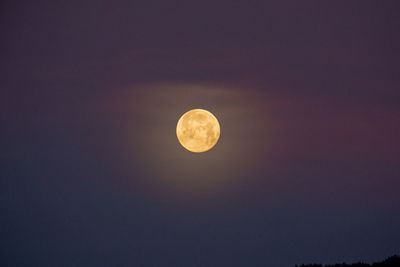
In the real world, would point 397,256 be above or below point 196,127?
below

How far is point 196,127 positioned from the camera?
100625 mm

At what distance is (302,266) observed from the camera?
51000 mm

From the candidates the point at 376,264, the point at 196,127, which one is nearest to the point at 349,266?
the point at 376,264

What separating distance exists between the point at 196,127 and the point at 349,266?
2196 inches

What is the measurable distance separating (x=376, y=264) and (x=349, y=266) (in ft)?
6.74

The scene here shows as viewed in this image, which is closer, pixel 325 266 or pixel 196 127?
pixel 325 266

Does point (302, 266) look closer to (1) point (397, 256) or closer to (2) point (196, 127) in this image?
(1) point (397, 256)

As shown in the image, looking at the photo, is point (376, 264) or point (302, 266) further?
point (302, 266)

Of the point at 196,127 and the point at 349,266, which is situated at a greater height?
the point at 196,127

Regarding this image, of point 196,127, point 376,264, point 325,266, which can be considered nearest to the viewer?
point 376,264

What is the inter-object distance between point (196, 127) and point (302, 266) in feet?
170

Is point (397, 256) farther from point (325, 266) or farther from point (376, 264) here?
point (325, 266)

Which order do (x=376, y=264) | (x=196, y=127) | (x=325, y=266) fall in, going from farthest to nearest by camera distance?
(x=196, y=127)
(x=325, y=266)
(x=376, y=264)

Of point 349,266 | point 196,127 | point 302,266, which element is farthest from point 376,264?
point 196,127
